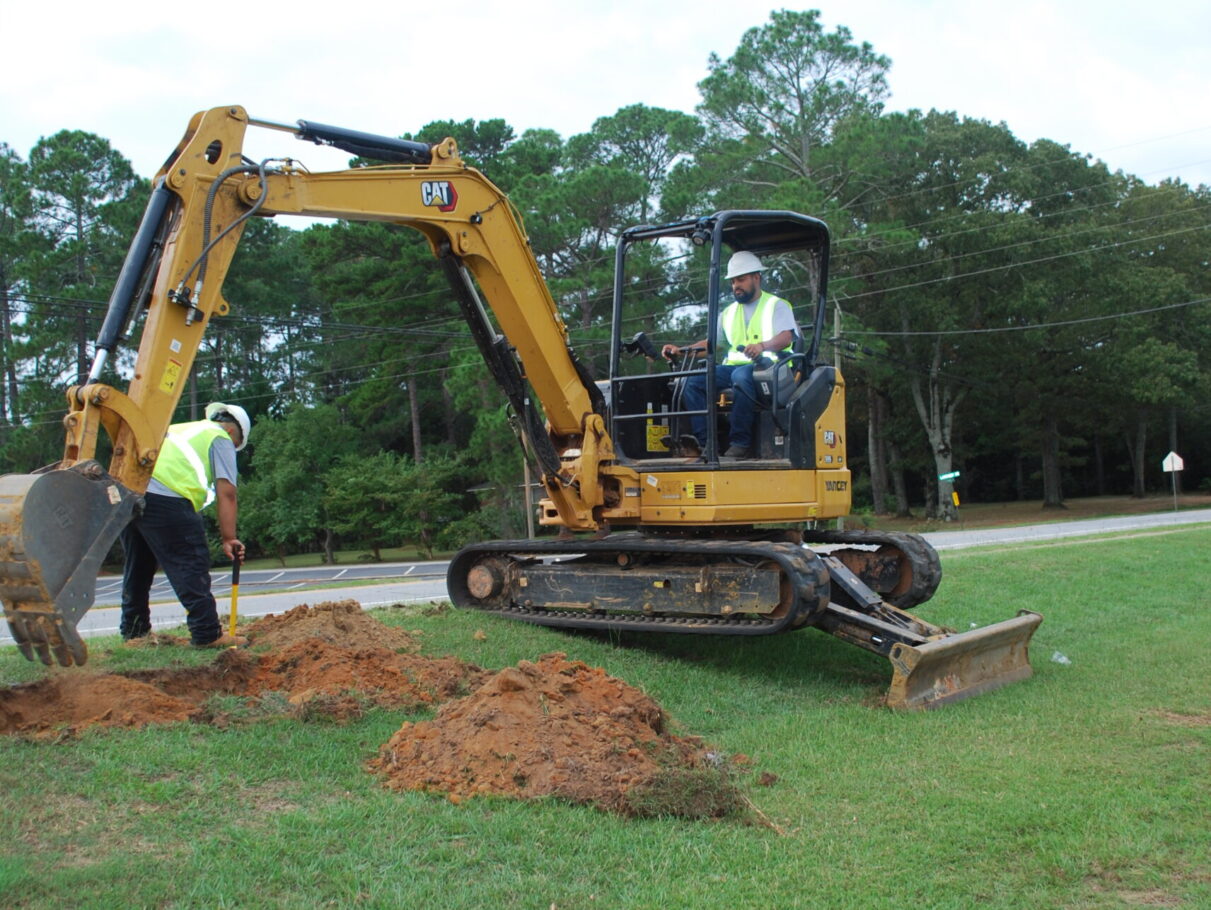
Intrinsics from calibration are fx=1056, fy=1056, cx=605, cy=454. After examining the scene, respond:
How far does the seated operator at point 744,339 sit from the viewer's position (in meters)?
8.38

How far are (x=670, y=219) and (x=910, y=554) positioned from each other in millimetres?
25515

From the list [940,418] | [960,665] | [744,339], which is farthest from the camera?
[940,418]

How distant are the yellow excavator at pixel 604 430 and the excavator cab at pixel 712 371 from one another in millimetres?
19

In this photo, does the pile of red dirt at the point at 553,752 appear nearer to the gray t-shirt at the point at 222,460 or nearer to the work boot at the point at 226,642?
the work boot at the point at 226,642

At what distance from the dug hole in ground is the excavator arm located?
0.49 meters

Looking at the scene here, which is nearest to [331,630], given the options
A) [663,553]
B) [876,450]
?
[663,553]

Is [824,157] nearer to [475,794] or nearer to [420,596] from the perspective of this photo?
[420,596]

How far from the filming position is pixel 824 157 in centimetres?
3866

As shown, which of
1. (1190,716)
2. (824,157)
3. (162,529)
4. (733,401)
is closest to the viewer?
(1190,716)

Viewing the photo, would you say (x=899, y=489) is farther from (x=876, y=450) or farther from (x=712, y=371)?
(x=712, y=371)

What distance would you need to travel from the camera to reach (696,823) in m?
4.79

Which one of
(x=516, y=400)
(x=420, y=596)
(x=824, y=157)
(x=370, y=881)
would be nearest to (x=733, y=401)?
(x=516, y=400)

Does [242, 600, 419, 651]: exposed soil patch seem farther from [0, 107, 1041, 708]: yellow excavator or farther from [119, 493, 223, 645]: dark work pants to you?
[0, 107, 1041, 708]: yellow excavator

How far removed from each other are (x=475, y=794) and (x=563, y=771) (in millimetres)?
436
